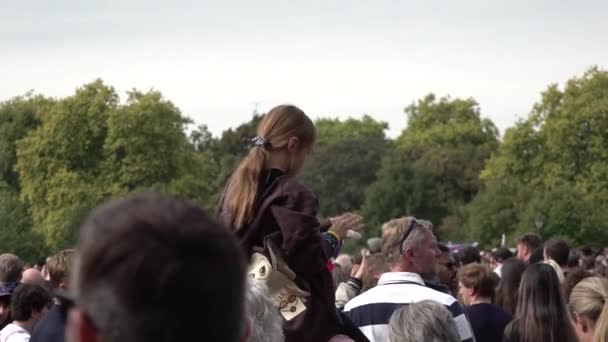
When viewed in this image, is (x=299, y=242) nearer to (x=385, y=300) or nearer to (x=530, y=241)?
(x=385, y=300)

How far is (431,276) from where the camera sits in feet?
25.8

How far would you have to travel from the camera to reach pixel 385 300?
289 inches

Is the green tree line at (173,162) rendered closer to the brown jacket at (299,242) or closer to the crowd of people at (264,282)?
the crowd of people at (264,282)

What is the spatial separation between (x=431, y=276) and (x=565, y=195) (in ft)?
214

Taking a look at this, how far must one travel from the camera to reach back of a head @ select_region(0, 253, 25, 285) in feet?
32.8

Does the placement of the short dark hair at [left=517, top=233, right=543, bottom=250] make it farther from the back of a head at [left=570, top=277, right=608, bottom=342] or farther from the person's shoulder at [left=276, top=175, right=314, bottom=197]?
the person's shoulder at [left=276, top=175, right=314, bottom=197]

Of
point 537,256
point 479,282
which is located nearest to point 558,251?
point 537,256

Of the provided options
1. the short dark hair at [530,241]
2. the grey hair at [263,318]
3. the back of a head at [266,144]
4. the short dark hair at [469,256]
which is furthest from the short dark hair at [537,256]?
the grey hair at [263,318]

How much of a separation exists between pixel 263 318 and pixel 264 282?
53cm

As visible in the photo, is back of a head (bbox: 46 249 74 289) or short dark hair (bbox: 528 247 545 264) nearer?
back of a head (bbox: 46 249 74 289)

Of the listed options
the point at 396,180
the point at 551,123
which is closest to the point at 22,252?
the point at 551,123

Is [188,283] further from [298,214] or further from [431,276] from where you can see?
[431,276]

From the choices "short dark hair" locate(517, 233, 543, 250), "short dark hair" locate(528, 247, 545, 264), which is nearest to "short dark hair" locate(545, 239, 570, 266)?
"short dark hair" locate(528, 247, 545, 264)

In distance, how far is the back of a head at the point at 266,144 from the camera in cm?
557
